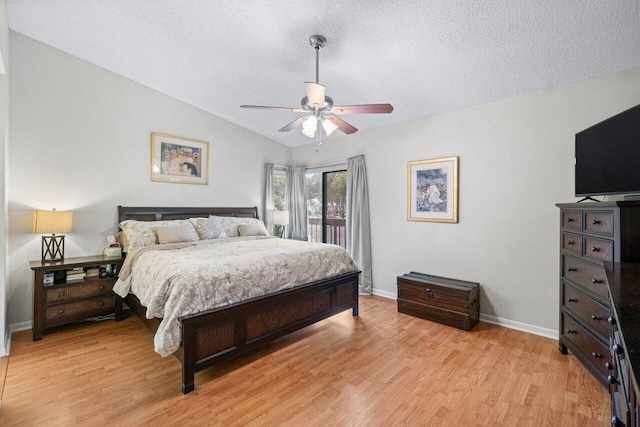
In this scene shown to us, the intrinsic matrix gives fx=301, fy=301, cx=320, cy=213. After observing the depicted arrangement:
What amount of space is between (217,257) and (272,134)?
123 inches

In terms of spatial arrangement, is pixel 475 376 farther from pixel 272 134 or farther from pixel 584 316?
pixel 272 134

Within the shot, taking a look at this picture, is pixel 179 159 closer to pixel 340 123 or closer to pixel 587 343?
pixel 340 123

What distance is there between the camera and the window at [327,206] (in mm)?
5371

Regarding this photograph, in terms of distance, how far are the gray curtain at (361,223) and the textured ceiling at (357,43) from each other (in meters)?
1.12

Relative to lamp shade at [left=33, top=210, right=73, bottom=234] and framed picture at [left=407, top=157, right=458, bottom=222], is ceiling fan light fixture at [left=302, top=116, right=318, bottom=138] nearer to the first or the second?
framed picture at [left=407, top=157, right=458, bottom=222]

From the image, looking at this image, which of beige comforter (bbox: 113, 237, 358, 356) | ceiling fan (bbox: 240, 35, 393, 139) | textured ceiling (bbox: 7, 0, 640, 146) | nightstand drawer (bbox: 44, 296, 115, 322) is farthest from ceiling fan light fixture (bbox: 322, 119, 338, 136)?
nightstand drawer (bbox: 44, 296, 115, 322)

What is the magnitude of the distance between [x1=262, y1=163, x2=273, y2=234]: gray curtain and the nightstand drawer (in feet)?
8.79

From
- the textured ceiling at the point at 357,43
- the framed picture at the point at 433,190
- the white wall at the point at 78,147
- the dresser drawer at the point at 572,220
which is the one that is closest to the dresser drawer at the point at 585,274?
the dresser drawer at the point at 572,220

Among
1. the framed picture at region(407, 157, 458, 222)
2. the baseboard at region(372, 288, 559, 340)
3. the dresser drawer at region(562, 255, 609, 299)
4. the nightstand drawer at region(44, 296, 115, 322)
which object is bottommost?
the baseboard at region(372, 288, 559, 340)

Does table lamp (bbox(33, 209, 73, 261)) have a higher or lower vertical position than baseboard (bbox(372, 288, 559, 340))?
higher

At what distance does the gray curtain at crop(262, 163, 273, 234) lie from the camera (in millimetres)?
5555

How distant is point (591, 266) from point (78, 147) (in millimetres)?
5227

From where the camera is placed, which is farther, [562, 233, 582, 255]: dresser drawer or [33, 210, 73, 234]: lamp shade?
[33, 210, 73, 234]: lamp shade

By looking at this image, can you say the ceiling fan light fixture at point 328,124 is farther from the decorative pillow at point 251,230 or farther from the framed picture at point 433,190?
the decorative pillow at point 251,230
